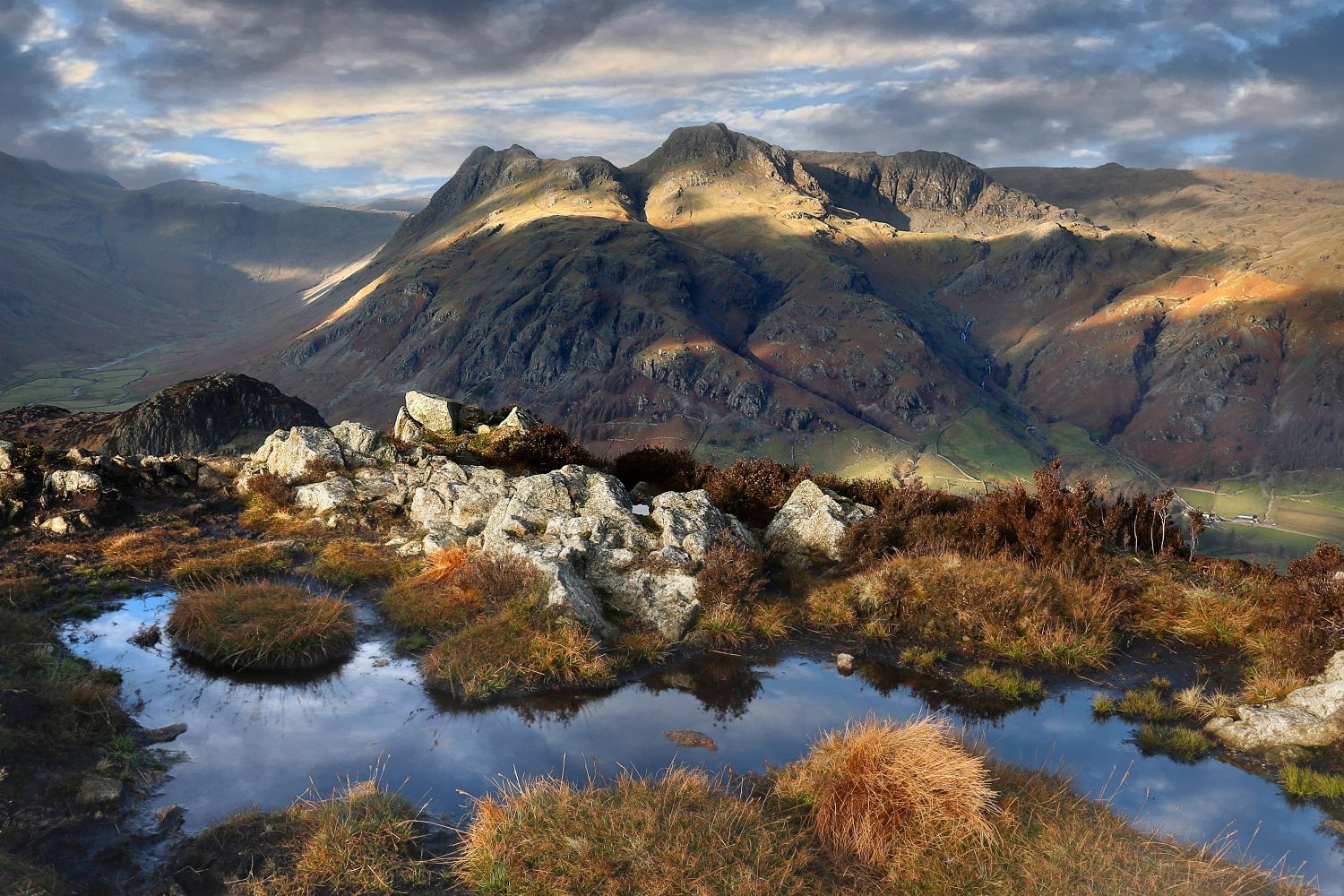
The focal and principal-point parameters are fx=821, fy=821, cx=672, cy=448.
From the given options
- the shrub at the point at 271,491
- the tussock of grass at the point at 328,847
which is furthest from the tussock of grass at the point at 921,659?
the shrub at the point at 271,491

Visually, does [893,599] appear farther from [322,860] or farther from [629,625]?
[322,860]

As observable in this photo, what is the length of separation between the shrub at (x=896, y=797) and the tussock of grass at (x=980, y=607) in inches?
194

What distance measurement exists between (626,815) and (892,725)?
3.81m

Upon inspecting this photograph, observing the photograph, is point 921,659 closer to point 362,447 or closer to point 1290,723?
point 1290,723

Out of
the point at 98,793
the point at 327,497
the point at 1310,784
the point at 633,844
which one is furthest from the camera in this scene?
the point at 327,497

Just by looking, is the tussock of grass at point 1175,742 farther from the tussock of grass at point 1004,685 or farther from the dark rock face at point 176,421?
the dark rock face at point 176,421

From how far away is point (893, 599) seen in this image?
15297 millimetres

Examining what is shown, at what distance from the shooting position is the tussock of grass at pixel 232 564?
16.2 metres

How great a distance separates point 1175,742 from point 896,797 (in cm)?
481

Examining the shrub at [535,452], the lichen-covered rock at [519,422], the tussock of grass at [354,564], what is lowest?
the tussock of grass at [354,564]

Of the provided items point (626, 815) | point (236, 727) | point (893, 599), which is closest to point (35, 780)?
point (236, 727)

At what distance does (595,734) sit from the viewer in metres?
11.2

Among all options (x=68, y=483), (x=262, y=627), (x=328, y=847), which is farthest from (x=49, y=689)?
(x=68, y=483)

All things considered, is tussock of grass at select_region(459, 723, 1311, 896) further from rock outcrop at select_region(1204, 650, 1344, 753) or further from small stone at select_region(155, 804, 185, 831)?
small stone at select_region(155, 804, 185, 831)
